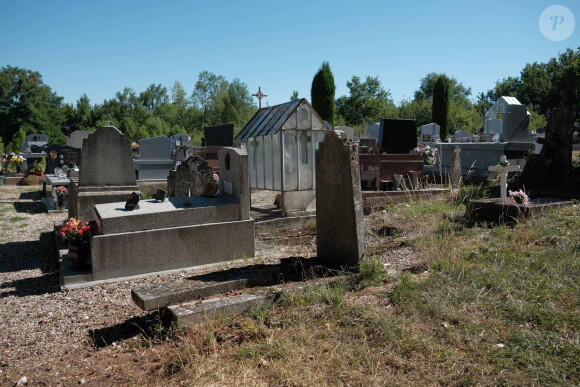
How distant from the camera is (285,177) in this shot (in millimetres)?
10109

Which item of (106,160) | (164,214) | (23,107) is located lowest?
(164,214)

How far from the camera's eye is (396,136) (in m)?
13.5

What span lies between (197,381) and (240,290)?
65.6 inches

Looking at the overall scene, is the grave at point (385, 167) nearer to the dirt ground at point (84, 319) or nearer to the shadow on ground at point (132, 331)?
the dirt ground at point (84, 319)

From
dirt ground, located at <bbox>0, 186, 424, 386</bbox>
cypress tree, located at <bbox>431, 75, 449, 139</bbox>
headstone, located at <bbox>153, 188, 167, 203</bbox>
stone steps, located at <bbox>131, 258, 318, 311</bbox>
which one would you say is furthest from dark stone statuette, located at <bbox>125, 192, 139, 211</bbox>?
cypress tree, located at <bbox>431, 75, 449, 139</bbox>

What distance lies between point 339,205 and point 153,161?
11.3m

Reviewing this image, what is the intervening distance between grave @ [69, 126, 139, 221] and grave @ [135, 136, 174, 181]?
22.6 ft

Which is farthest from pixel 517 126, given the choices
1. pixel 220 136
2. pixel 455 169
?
pixel 220 136

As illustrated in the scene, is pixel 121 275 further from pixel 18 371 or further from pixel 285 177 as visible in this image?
pixel 285 177

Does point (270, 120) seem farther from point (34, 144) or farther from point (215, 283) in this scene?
point (34, 144)

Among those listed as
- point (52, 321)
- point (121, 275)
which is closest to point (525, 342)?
point (52, 321)

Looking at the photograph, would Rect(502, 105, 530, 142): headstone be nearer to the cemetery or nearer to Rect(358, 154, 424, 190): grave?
Rect(358, 154, 424, 190): grave

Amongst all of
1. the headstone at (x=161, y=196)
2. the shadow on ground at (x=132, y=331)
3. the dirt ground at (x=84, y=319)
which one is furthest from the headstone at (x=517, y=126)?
the shadow on ground at (x=132, y=331)

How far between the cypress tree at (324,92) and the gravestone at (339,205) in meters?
26.7
